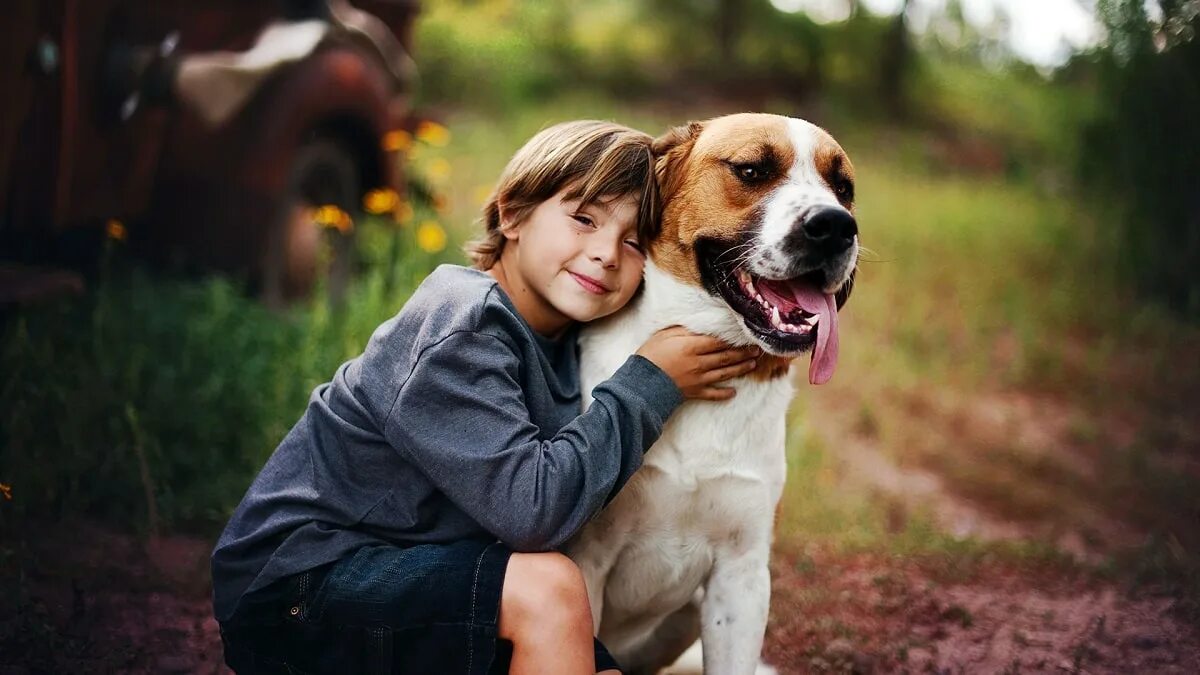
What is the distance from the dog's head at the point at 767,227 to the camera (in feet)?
7.97

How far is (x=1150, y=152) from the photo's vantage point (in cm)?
612

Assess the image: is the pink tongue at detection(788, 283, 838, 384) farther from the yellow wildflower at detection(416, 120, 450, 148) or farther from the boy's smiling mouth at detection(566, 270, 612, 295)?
the yellow wildflower at detection(416, 120, 450, 148)

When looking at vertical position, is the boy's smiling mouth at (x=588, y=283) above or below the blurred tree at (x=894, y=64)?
below

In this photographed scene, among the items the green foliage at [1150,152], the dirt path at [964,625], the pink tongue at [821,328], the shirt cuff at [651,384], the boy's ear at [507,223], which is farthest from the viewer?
the green foliage at [1150,152]

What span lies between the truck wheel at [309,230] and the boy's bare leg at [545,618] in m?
2.79

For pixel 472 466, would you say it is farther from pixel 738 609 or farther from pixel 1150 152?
pixel 1150 152

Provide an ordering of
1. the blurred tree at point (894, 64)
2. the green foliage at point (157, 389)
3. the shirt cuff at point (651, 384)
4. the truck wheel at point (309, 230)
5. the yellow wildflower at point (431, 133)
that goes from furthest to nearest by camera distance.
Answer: the blurred tree at point (894, 64), the yellow wildflower at point (431, 133), the truck wheel at point (309, 230), the green foliage at point (157, 389), the shirt cuff at point (651, 384)

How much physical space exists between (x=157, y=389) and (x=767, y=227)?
2291 millimetres

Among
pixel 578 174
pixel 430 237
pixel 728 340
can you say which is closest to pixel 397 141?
pixel 430 237

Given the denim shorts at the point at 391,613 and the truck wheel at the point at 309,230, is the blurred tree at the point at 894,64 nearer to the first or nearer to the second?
the truck wheel at the point at 309,230

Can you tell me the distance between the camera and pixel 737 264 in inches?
99.4

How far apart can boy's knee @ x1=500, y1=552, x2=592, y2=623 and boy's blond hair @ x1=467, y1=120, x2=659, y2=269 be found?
2.49ft

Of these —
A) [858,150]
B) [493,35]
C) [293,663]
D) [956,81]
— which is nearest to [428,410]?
[293,663]

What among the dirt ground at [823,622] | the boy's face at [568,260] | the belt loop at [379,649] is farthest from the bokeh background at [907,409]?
the boy's face at [568,260]
